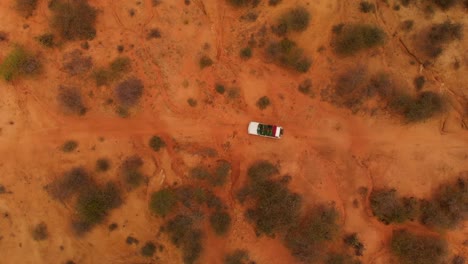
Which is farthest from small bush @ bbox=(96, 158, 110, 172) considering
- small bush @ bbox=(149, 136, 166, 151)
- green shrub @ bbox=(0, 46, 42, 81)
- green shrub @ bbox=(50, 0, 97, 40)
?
green shrub @ bbox=(50, 0, 97, 40)

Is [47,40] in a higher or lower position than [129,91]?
higher

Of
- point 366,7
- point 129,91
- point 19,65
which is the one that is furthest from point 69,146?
point 366,7

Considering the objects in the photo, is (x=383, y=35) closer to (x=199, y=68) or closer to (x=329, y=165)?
(x=329, y=165)

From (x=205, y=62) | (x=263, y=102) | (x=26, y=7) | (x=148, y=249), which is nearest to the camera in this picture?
(x=148, y=249)

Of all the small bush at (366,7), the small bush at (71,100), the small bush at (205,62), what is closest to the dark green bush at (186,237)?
the small bush at (71,100)

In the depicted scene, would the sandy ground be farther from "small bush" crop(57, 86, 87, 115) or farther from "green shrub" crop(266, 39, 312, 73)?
"green shrub" crop(266, 39, 312, 73)

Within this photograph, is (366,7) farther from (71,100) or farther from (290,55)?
(71,100)
